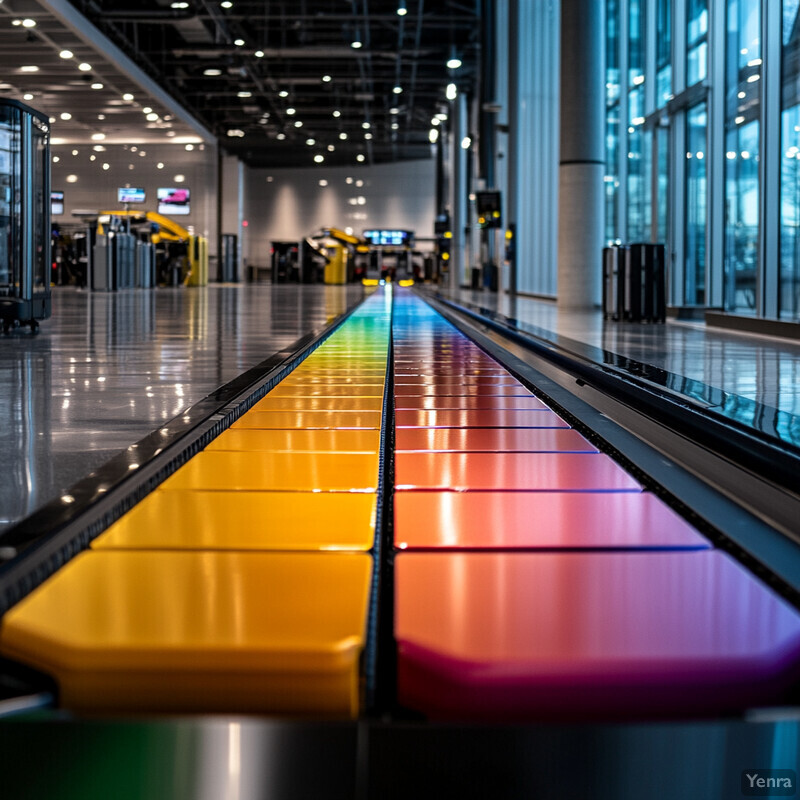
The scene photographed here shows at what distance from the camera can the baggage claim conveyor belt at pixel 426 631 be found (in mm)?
1484

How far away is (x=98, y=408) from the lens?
4.83 metres

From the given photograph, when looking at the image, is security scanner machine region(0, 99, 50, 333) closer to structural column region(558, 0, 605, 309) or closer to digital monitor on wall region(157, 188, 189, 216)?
structural column region(558, 0, 605, 309)

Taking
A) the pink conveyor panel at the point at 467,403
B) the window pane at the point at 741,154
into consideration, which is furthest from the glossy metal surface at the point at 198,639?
the window pane at the point at 741,154

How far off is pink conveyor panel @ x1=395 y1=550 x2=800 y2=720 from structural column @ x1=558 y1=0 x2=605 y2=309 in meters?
16.7

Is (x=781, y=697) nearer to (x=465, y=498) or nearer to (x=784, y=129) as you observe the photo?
(x=465, y=498)

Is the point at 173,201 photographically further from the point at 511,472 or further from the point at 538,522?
the point at 538,522

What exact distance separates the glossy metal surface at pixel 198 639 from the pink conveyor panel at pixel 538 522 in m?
0.41

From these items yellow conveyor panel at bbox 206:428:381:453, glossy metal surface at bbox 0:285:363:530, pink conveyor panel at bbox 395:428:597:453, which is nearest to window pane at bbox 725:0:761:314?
glossy metal surface at bbox 0:285:363:530

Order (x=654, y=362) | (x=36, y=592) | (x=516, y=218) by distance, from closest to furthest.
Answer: (x=36, y=592)
(x=654, y=362)
(x=516, y=218)

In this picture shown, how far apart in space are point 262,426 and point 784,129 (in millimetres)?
9747

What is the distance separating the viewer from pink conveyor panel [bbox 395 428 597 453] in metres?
3.69

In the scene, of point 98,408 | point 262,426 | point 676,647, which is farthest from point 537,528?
point 98,408

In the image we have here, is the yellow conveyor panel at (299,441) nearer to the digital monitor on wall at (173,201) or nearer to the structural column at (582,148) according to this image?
the structural column at (582,148)

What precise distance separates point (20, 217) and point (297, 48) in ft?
83.0
